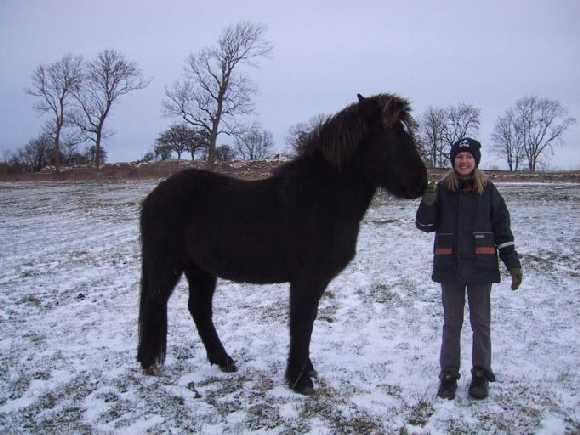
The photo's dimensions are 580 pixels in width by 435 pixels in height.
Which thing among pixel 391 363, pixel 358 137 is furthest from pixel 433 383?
pixel 358 137

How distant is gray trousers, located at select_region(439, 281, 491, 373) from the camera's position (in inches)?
121

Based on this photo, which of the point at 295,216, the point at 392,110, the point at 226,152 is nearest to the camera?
the point at 392,110

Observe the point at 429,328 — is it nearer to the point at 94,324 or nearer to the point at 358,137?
the point at 358,137

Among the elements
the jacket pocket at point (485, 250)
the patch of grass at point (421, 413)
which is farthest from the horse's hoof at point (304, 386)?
the jacket pocket at point (485, 250)

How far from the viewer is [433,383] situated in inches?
129

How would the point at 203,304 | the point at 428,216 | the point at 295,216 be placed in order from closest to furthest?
1. the point at 295,216
2. the point at 428,216
3. the point at 203,304

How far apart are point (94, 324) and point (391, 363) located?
3340 mm

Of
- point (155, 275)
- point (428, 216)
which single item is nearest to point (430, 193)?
point (428, 216)

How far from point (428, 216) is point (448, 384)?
4.35 ft

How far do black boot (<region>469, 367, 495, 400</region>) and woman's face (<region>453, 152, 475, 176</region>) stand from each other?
1.55 meters

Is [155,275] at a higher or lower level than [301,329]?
higher

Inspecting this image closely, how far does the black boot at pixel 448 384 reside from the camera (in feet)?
9.92

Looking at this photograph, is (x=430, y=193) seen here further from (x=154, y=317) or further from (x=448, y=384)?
(x=154, y=317)

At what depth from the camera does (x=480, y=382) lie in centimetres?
305
